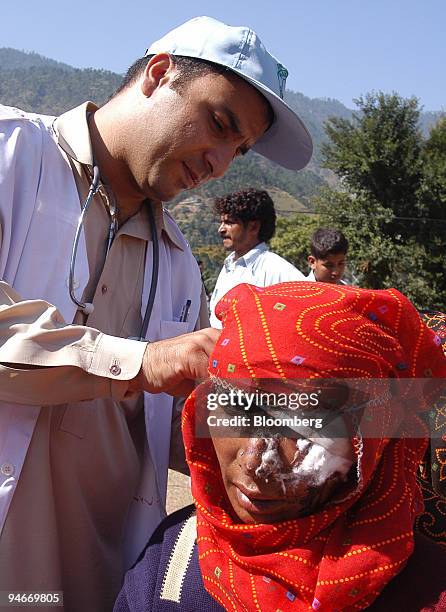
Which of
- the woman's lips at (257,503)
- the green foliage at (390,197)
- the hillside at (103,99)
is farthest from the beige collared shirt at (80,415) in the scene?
the hillside at (103,99)

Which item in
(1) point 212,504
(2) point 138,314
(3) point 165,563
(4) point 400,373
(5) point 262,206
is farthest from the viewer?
(5) point 262,206

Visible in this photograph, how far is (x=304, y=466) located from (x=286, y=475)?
5 cm

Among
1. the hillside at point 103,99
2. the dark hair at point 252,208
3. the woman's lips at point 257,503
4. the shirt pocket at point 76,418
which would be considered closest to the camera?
the woman's lips at point 257,503

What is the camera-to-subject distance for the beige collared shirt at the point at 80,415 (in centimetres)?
175

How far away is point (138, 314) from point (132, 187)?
414mm

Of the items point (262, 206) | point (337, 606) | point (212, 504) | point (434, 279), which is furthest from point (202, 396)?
point (434, 279)

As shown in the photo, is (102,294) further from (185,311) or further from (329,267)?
(329,267)

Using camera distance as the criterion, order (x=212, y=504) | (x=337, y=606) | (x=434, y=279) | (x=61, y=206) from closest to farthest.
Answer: (x=337, y=606) < (x=212, y=504) < (x=61, y=206) < (x=434, y=279)

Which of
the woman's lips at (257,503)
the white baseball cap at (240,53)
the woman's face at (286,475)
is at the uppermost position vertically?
the white baseball cap at (240,53)

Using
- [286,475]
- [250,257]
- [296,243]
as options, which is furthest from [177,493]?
[296,243]

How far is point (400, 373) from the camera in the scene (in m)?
1.51

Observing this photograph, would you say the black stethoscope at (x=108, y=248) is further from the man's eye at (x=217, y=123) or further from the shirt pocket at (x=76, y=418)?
the man's eye at (x=217, y=123)

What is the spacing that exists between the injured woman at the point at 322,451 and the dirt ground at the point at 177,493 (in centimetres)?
367

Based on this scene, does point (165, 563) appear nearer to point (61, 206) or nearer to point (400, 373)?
point (400, 373)
